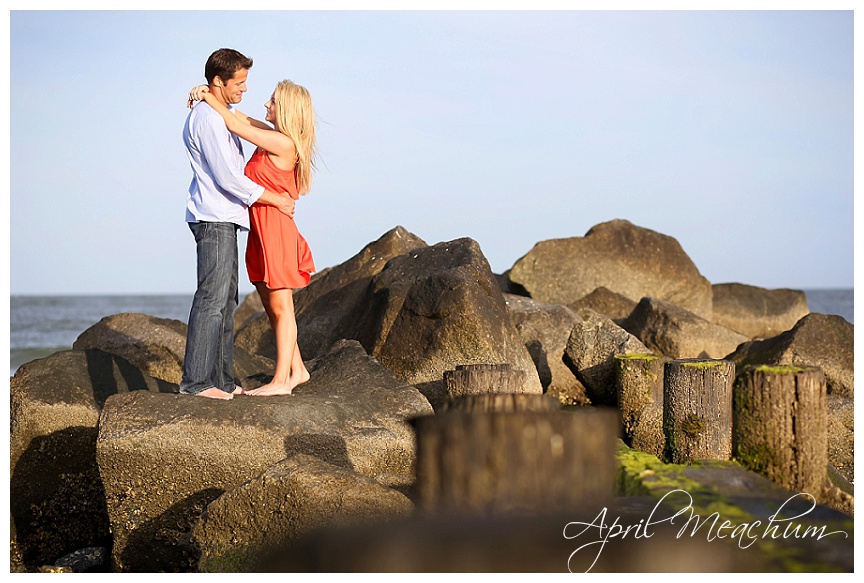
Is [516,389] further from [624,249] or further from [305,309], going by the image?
[624,249]

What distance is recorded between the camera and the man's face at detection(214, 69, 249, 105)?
6328 mm

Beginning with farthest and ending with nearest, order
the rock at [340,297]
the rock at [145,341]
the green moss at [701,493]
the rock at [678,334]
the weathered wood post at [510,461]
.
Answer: the rock at [678,334] → the rock at [340,297] → the rock at [145,341] → the green moss at [701,493] → the weathered wood post at [510,461]

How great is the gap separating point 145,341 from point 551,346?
14.1ft

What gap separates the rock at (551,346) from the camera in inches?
410

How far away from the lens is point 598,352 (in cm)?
1026

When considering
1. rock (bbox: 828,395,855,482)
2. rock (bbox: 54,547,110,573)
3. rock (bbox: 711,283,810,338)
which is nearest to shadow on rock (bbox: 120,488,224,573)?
rock (bbox: 54,547,110,573)

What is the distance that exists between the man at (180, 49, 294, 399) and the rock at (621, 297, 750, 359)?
653 cm

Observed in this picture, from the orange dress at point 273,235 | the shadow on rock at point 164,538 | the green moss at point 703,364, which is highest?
the orange dress at point 273,235

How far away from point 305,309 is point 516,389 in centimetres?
637

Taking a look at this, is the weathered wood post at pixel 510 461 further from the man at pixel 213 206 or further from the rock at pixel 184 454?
the man at pixel 213 206

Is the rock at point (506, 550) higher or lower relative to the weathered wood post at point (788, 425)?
lower

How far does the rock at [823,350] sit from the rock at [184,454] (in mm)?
5659

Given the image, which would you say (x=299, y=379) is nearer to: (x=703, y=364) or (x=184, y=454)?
(x=184, y=454)

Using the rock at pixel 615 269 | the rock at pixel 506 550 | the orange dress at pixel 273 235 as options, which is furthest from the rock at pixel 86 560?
the rock at pixel 615 269
